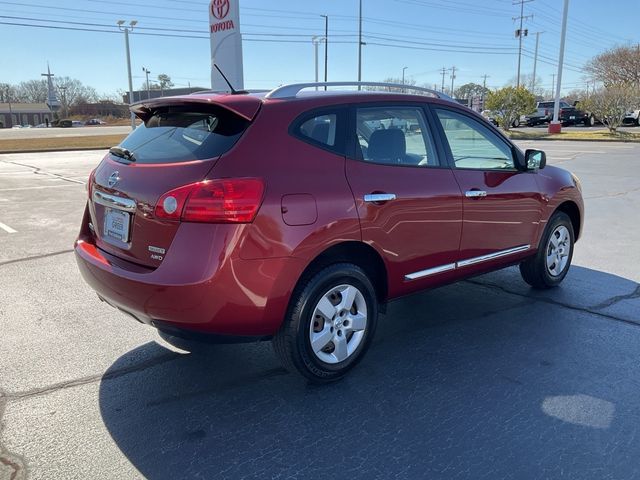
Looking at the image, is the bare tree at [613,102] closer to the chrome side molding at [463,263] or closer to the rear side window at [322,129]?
the chrome side molding at [463,263]

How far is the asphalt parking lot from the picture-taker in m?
2.62

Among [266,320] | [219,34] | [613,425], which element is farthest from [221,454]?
[219,34]

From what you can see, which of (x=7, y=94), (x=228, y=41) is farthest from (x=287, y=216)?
(x=7, y=94)

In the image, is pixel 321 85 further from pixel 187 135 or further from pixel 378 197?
pixel 187 135

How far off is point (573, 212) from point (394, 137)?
2604 mm

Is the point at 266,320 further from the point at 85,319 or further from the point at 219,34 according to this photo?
the point at 219,34

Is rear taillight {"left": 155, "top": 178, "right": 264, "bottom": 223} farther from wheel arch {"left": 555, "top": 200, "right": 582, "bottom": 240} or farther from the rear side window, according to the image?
wheel arch {"left": 555, "top": 200, "right": 582, "bottom": 240}

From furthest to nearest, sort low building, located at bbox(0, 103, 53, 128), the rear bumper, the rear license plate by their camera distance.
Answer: low building, located at bbox(0, 103, 53, 128), the rear license plate, the rear bumper

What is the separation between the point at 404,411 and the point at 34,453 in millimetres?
1950

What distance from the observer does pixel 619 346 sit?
391 cm

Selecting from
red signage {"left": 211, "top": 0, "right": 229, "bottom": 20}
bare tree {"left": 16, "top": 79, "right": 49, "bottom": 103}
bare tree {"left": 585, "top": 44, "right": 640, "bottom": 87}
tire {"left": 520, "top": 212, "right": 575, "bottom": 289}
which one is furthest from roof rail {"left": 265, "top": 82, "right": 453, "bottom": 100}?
bare tree {"left": 16, "top": 79, "right": 49, "bottom": 103}

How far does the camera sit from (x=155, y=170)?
3043 mm

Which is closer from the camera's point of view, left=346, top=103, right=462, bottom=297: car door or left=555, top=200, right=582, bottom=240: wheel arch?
left=346, top=103, right=462, bottom=297: car door

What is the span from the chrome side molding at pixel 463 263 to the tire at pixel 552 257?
0.31 meters
